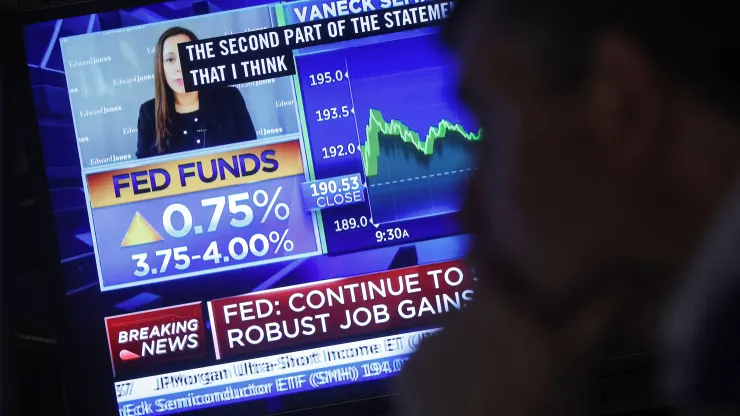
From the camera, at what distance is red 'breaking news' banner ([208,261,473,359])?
4.59 feet

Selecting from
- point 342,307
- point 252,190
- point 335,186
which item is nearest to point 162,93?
point 252,190

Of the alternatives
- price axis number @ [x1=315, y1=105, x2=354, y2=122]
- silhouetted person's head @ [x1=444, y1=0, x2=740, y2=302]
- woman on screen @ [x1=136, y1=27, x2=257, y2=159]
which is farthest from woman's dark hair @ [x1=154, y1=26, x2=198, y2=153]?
silhouetted person's head @ [x1=444, y1=0, x2=740, y2=302]

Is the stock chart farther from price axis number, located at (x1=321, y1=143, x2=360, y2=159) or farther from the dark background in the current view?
the dark background

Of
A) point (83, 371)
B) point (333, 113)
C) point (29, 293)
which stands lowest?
point (83, 371)

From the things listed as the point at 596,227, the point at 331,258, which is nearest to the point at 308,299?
the point at 331,258

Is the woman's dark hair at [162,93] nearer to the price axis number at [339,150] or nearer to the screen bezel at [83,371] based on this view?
the screen bezel at [83,371]

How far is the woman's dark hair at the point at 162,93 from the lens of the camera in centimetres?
142

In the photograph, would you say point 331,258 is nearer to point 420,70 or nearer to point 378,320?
point 378,320

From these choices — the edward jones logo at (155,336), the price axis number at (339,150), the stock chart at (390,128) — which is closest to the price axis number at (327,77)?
the stock chart at (390,128)

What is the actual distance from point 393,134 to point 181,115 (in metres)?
0.34

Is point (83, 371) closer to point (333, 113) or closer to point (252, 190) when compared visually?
point (252, 190)

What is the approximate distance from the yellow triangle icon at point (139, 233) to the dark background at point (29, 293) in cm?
13

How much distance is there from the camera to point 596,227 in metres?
0.48

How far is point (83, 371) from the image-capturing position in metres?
1.42
